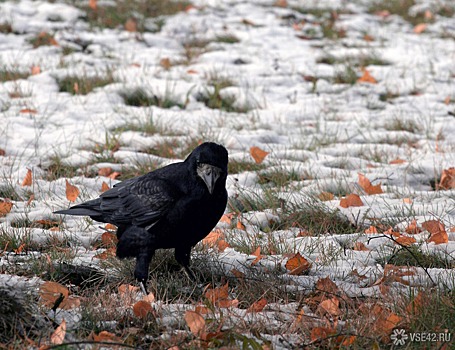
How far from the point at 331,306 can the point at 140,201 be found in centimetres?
106

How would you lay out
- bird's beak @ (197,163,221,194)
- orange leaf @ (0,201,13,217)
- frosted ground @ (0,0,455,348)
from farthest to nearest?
orange leaf @ (0,201,13,217) → frosted ground @ (0,0,455,348) → bird's beak @ (197,163,221,194)

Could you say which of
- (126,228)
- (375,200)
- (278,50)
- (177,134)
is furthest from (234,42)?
(126,228)

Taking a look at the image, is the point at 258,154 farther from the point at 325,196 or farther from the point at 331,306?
the point at 331,306

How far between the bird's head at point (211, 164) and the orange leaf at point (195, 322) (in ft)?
2.05

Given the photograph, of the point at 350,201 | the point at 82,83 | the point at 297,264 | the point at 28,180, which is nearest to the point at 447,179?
the point at 350,201

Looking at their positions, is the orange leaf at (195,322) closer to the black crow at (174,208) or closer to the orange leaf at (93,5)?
the black crow at (174,208)

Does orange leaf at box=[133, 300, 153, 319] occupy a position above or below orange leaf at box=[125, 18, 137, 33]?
above

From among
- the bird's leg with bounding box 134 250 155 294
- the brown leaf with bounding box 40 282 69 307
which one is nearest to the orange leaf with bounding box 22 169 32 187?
the bird's leg with bounding box 134 250 155 294

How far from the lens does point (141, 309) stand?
8.43ft

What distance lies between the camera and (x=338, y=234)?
3.82 meters

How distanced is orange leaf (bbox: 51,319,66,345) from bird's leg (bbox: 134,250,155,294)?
65 centimetres

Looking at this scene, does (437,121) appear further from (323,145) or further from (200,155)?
(200,155)

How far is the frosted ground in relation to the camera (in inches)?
130

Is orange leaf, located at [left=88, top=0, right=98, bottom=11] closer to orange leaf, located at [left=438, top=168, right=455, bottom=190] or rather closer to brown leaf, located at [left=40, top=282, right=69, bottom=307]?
orange leaf, located at [left=438, top=168, right=455, bottom=190]
